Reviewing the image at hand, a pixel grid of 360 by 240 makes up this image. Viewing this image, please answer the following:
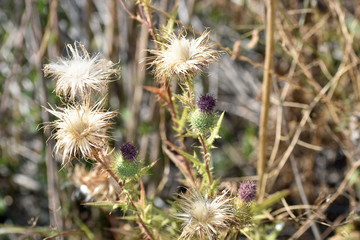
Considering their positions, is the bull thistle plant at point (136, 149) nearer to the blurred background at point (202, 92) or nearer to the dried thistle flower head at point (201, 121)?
the dried thistle flower head at point (201, 121)

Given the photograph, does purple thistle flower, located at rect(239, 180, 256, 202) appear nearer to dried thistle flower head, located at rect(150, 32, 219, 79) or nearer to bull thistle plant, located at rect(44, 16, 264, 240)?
bull thistle plant, located at rect(44, 16, 264, 240)

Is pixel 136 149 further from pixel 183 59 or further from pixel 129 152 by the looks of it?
pixel 183 59

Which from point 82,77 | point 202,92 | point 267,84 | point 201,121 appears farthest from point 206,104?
point 202,92

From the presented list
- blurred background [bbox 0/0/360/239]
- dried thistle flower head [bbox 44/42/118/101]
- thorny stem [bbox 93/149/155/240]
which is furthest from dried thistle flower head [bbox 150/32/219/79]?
blurred background [bbox 0/0/360/239]

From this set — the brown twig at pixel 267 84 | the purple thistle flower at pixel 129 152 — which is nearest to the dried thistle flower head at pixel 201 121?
the purple thistle flower at pixel 129 152

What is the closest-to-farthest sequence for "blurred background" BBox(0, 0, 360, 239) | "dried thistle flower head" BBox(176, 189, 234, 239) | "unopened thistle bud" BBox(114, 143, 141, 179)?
"dried thistle flower head" BBox(176, 189, 234, 239) → "unopened thistle bud" BBox(114, 143, 141, 179) → "blurred background" BBox(0, 0, 360, 239)

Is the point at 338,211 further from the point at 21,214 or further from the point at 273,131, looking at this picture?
the point at 21,214
